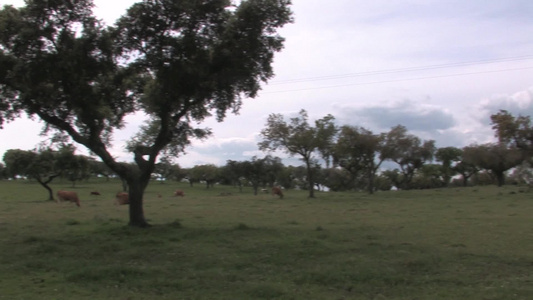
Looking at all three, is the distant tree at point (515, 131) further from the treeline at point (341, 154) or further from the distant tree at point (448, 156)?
the distant tree at point (448, 156)

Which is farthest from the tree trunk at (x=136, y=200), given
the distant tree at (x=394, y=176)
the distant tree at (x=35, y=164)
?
the distant tree at (x=394, y=176)

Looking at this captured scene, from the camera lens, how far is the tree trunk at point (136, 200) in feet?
59.0

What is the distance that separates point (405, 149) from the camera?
6109 centimetres

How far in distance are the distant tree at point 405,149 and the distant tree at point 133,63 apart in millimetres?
43690

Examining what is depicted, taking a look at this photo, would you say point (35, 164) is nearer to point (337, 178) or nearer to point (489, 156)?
point (489, 156)

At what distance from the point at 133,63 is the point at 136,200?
5632 mm

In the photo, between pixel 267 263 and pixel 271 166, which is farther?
pixel 271 166

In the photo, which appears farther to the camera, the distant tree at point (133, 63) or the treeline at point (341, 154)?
the treeline at point (341, 154)

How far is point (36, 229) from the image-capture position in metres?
18.9

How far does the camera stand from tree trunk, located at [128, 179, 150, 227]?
59.0ft

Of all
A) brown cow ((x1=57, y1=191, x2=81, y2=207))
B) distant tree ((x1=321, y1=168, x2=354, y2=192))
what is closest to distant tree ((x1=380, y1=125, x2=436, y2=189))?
distant tree ((x1=321, y1=168, x2=354, y2=192))

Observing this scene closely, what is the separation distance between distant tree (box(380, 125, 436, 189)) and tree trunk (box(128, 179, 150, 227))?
149ft

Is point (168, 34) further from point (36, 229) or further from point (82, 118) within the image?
point (36, 229)

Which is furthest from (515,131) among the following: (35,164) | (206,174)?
(206,174)
